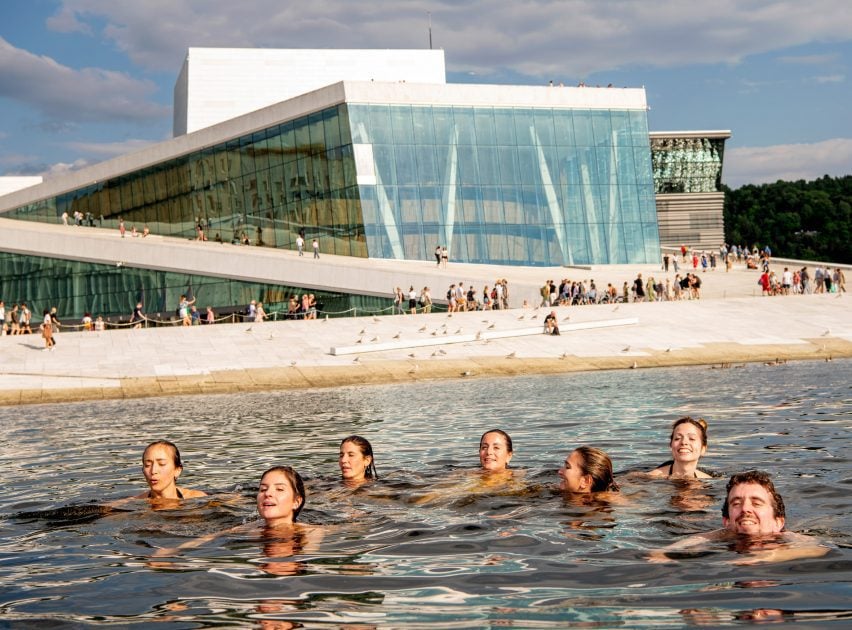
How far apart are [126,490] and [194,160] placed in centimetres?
4606

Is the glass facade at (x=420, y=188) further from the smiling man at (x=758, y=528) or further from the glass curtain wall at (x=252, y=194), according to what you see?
the smiling man at (x=758, y=528)

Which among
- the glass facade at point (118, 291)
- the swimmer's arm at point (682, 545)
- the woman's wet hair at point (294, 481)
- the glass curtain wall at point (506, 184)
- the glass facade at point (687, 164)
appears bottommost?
the swimmer's arm at point (682, 545)

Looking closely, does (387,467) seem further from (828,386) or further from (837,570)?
(828,386)

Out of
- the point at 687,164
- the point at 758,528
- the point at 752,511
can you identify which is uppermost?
the point at 687,164

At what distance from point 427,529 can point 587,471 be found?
1548mm

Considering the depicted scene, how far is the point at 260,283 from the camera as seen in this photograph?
4997 centimetres

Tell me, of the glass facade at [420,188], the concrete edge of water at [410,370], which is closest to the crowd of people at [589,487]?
the concrete edge of water at [410,370]

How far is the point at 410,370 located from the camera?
28.7m

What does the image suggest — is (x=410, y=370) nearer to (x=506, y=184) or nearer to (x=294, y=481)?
(x=294, y=481)

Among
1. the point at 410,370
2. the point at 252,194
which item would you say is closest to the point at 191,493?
the point at 410,370

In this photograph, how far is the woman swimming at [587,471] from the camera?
918 cm

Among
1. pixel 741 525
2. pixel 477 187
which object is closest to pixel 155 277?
pixel 477 187

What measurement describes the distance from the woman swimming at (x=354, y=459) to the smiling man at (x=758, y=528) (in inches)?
136

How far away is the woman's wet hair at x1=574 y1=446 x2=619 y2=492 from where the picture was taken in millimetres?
9180
